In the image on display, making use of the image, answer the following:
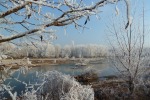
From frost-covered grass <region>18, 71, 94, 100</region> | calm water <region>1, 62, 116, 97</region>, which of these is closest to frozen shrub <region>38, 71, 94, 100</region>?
frost-covered grass <region>18, 71, 94, 100</region>

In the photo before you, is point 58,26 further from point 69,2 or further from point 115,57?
point 115,57

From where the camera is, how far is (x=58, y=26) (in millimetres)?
3223

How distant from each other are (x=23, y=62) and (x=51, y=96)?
648 centimetres

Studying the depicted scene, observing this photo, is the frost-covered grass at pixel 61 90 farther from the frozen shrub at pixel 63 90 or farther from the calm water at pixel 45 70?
the calm water at pixel 45 70

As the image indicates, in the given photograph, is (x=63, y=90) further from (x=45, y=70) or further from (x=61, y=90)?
(x=45, y=70)

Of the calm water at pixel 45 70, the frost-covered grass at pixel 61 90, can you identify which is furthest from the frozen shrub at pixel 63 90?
the calm water at pixel 45 70

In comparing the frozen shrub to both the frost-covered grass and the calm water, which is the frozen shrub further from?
the calm water

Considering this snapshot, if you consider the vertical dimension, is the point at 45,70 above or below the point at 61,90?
below

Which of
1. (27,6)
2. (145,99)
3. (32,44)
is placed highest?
(27,6)

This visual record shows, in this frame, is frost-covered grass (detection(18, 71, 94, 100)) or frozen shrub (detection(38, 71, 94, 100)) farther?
frozen shrub (detection(38, 71, 94, 100))

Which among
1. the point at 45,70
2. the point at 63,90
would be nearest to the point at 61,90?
the point at 63,90

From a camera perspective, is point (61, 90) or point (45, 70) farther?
point (45, 70)

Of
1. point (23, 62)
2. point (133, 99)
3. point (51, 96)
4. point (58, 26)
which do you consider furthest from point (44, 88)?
point (58, 26)

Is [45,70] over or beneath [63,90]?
beneath
